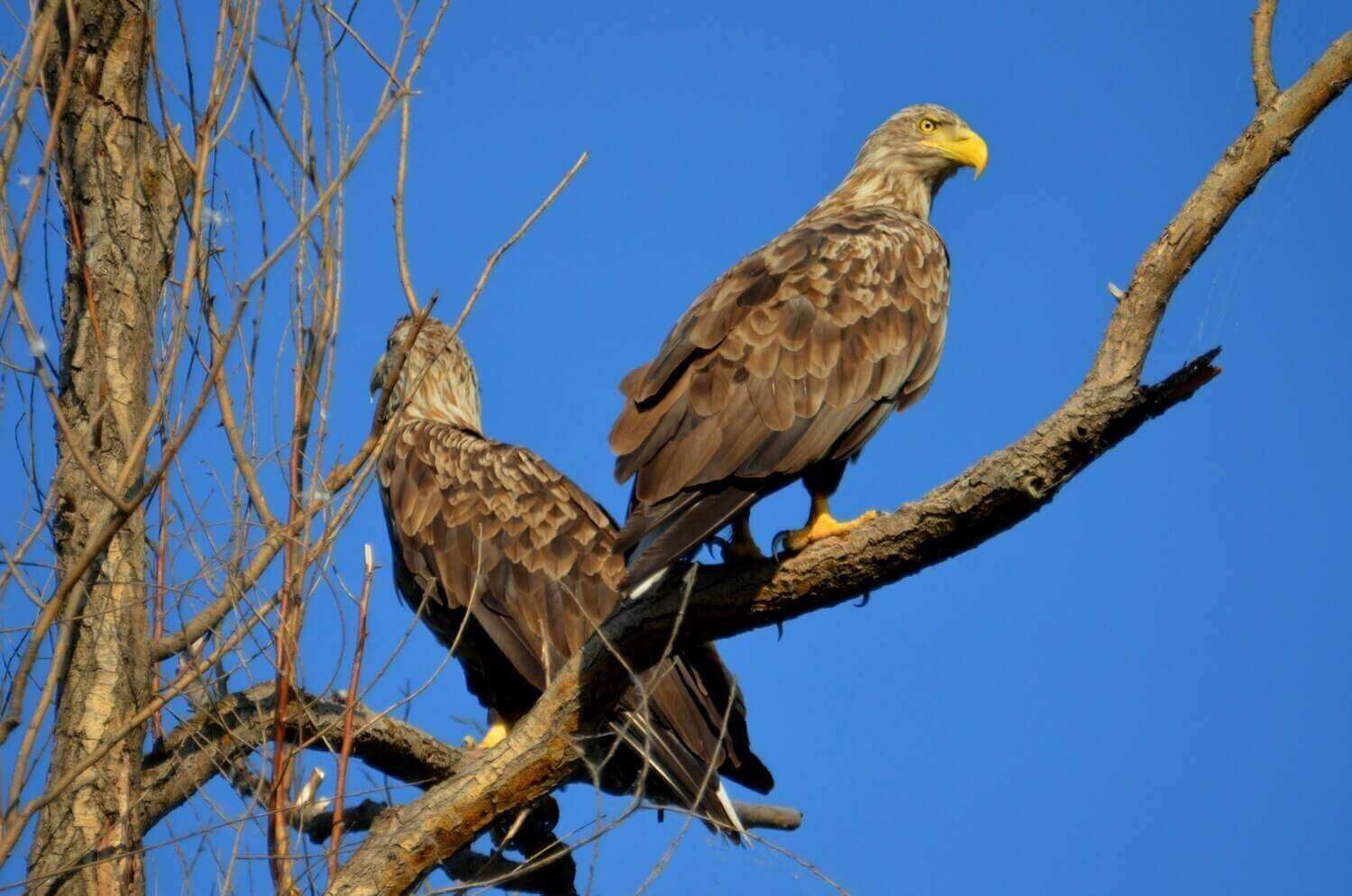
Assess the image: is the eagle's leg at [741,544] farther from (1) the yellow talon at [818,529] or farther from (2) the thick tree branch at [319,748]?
(2) the thick tree branch at [319,748]

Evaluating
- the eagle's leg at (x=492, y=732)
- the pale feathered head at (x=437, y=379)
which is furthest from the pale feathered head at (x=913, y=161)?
the eagle's leg at (x=492, y=732)

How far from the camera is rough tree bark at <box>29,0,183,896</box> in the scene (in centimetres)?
434

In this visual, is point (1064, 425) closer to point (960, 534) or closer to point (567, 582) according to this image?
point (960, 534)

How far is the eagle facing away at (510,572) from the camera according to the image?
18.2ft

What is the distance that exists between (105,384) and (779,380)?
2.02 meters

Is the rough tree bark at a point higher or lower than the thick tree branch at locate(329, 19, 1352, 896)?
higher

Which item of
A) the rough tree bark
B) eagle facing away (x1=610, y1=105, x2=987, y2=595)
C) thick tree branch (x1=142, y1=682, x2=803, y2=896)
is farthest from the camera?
thick tree branch (x1=142, y1=682, x2=803, y2=896)

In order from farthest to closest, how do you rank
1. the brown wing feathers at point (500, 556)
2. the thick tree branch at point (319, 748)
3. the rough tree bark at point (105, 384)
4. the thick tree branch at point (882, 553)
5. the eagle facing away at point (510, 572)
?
the brown wing feathers at point (500, 556)
the eagle facing away at point (510, 572)
the thick tree branch at point (319, 748)
the rough tree bark at point (105, 384)
the thick tree branch at point (882, 553)

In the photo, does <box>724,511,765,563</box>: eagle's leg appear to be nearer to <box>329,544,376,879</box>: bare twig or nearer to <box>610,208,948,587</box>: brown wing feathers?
<box>610,208,948,587</box>: brown wing feathers

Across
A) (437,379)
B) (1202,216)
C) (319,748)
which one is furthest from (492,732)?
(1202,216)

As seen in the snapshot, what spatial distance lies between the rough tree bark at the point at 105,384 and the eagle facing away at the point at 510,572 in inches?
44.5

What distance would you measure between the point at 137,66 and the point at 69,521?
1.47 m

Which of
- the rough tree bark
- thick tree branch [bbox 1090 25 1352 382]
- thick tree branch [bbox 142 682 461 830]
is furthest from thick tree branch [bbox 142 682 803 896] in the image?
thick tree branch [bbox 1090 25 1352 382]

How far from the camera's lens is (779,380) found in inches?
197
